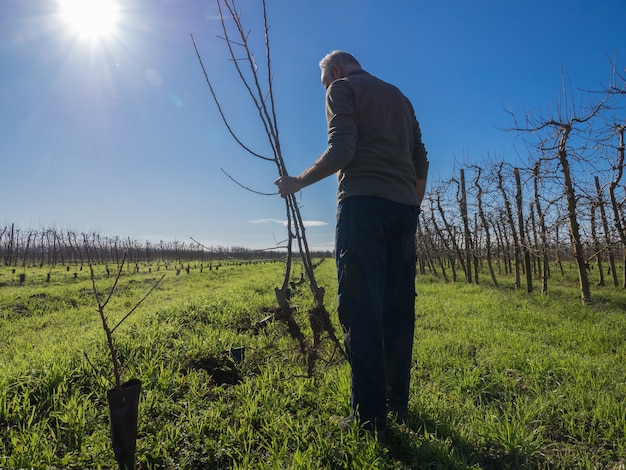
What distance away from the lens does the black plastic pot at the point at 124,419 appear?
147cm

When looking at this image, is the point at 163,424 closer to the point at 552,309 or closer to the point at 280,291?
the point at 280,291

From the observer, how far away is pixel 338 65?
2.34 m

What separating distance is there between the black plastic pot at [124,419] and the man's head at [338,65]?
2140 mm

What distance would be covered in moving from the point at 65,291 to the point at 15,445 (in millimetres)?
13681

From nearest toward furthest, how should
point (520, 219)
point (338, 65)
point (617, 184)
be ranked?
1. point (338, 65)
2. point (617, 184)
3. point (520, 219)

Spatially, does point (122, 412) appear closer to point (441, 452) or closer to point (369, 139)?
point (441, 452)

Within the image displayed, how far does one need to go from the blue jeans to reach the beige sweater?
9cm

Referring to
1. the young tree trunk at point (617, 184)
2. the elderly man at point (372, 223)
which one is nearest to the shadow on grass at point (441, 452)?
the elderly man at point (372, 223)

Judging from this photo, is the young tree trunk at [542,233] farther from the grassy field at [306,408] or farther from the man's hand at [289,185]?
the man's hand at [289,185]

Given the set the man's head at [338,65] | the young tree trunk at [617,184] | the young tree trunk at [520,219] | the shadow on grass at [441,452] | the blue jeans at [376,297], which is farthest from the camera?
the young tree trunk at [520,219]

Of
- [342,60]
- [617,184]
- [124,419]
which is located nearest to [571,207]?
[617,184]

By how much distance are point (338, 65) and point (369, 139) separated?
2.06 ft

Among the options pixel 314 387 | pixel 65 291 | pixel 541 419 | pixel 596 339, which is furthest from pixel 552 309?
pixel 65 291

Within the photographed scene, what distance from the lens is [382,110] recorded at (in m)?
2.16
